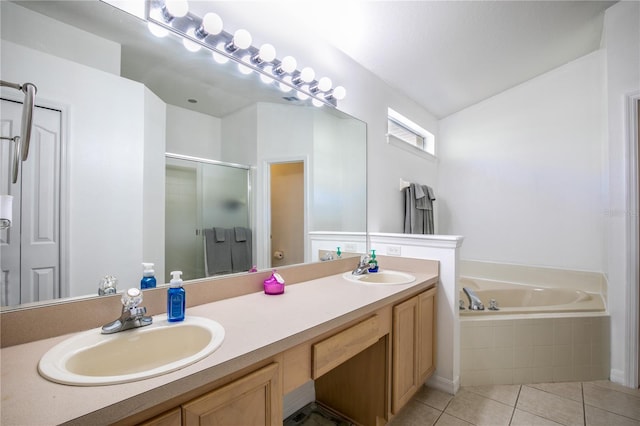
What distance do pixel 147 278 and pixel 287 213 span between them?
0.79 m

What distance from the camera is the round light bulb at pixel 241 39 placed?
1.34m

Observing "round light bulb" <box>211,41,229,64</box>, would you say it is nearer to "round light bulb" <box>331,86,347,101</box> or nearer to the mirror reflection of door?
the mirror reflection of door

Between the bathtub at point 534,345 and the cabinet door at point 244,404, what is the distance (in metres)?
1.58

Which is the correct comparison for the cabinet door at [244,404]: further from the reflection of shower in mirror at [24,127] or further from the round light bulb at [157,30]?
the round light bulb at [157,30]

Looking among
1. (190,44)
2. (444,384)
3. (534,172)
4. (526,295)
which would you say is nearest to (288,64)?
(190,44)

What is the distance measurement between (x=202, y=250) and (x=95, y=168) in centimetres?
50

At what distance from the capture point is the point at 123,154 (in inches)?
40.4

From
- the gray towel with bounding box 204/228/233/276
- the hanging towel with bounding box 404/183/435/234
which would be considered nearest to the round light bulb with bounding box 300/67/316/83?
the gray towel with bounding box 204/228/233/276

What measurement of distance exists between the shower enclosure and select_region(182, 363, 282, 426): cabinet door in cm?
58

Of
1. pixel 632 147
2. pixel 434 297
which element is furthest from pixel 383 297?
pixel 632 147

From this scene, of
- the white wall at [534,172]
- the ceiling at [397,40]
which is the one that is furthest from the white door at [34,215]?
the white wall at [534,172]

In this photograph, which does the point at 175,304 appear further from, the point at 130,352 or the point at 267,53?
the point at 267,53

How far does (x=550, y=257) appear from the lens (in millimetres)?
2730

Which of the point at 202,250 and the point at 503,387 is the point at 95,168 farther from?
the point at 503,387
